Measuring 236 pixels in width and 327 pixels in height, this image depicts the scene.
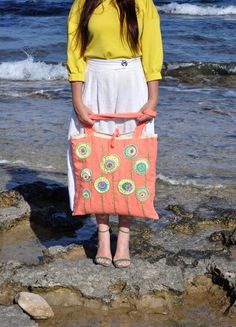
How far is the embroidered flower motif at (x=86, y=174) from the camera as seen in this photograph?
338 cm

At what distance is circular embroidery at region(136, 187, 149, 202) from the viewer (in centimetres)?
338

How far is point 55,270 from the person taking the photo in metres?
3.51

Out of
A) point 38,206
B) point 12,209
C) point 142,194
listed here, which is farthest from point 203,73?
point 142,194

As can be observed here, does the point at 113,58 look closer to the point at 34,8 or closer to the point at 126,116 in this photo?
the point at 126,116

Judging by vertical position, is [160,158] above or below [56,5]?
above

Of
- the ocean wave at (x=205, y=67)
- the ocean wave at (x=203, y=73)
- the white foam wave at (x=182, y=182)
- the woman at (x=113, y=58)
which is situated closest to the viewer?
the woman at (x=113, y=58)

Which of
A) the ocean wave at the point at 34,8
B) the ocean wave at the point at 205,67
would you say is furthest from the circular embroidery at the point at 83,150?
the ocean wave at the point at 34,8

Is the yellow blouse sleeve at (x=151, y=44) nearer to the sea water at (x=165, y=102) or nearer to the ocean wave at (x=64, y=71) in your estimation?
the sea water at (x=165, y=102)

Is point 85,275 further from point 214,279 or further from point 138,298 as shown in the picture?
point 214,279

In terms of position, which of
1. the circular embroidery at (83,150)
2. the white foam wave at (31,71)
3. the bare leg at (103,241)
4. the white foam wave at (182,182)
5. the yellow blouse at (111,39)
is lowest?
the white foam wave at (31,71)

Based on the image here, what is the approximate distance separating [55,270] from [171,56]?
31.9 feet

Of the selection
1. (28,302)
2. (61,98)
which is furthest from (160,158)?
(61,98)

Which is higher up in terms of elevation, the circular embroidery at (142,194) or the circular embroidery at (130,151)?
the circular embroidery at (130,151)

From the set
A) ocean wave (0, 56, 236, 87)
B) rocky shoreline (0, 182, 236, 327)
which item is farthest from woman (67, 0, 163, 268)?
ocean wave (0, 56, 236, 87)
